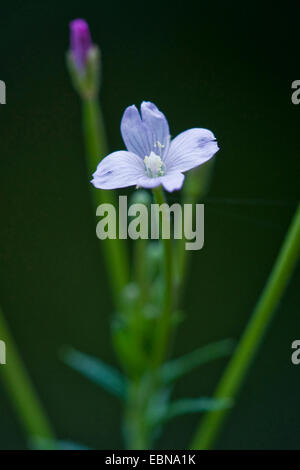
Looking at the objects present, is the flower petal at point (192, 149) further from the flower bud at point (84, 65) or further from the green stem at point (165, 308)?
the flower bud at point (84, 65)

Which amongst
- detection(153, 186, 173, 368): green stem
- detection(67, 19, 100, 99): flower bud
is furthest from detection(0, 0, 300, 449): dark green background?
detection(153, 186, 173, 368): green stem

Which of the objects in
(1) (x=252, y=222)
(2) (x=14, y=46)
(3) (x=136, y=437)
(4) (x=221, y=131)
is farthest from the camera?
(2) (x=14, y=46)

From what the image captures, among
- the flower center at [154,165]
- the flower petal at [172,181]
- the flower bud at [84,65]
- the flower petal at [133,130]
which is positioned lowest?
the flower petal at [172,181]

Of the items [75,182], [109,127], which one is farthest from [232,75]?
[75,182]

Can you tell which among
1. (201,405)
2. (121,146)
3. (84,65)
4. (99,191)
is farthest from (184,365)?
(121,146)

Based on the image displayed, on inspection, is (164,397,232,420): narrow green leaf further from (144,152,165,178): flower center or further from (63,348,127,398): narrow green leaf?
(144,152,165,178): flower center

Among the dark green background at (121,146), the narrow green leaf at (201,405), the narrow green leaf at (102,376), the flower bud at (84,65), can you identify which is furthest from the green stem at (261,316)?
the dark green background at (121,146)

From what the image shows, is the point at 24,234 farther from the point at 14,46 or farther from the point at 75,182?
the point at 14,46
